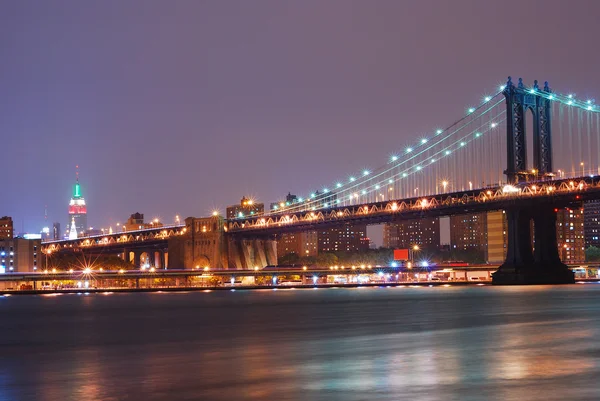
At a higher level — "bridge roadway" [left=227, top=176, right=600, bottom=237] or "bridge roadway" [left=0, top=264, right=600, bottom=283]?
"bridge roadway" [left=227, top=176, right=600, bottom=237]

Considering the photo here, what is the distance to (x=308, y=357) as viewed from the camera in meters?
29.9

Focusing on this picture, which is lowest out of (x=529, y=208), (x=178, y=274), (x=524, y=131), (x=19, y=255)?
(x=178, y=274)

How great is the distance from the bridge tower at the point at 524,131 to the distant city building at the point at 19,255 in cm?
10131

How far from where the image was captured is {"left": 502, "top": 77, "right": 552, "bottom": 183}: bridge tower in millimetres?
99812

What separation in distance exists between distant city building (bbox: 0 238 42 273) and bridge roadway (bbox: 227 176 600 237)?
49080mm

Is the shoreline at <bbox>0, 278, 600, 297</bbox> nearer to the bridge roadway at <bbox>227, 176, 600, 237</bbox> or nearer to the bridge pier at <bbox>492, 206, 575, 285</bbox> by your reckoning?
the bridge roadway at <bbox>227, 176, 600, 237</bbox>

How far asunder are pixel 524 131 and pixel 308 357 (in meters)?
74.7

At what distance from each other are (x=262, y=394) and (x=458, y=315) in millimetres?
33386

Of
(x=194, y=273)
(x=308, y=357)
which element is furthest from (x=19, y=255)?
(x=308, y=357)

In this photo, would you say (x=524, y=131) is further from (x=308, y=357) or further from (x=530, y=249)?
(x=308, y=357)

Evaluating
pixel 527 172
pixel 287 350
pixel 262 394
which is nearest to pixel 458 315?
pixel 287 350

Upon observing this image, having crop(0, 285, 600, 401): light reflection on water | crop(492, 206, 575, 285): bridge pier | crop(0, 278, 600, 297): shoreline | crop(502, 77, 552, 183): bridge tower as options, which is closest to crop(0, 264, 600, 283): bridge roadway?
crop(0, 278, 600, 297): shoreline

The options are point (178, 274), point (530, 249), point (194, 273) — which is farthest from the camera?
point (178, 274)

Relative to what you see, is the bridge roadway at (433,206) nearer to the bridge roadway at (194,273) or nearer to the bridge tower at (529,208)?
the bridge tower at (529,208)
